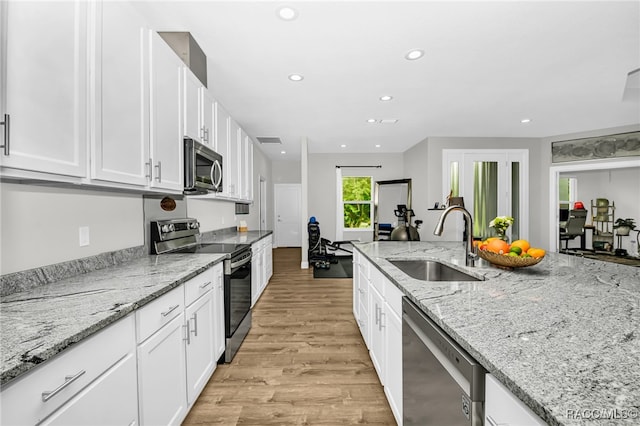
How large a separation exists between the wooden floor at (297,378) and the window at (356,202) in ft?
14.3

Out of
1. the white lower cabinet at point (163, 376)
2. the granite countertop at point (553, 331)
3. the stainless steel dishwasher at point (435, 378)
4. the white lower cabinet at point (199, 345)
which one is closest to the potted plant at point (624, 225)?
the granite countertop at point (553, 331)

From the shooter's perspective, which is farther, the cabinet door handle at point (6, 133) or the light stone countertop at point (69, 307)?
the cabinet door handle at point (6, 133)

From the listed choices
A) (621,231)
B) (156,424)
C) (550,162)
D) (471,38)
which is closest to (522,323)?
(156,424)

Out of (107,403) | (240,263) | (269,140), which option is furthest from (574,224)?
(107,403)

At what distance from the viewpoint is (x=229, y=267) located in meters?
2.31

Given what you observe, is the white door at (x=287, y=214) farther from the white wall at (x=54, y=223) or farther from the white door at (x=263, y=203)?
the white wall at (x=54, y=223)

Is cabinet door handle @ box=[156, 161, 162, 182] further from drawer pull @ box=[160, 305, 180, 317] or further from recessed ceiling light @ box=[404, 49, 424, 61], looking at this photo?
Answer: recessed ceiling light @ box=[404, 49, 424, 61]

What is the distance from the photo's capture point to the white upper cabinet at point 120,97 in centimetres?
133

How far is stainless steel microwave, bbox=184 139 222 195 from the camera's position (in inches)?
86.8

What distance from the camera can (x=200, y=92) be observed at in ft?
8.17

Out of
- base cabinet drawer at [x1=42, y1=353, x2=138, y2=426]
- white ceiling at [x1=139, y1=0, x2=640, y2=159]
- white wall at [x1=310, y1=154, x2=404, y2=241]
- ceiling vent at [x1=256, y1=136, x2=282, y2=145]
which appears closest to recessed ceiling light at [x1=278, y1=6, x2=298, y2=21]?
white ceiling at [x1=139, y1=0, x2=640, y2=159]

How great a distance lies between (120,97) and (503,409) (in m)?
1.96

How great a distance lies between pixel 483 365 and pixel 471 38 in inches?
100.0

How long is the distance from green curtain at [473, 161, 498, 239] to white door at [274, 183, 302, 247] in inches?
187
